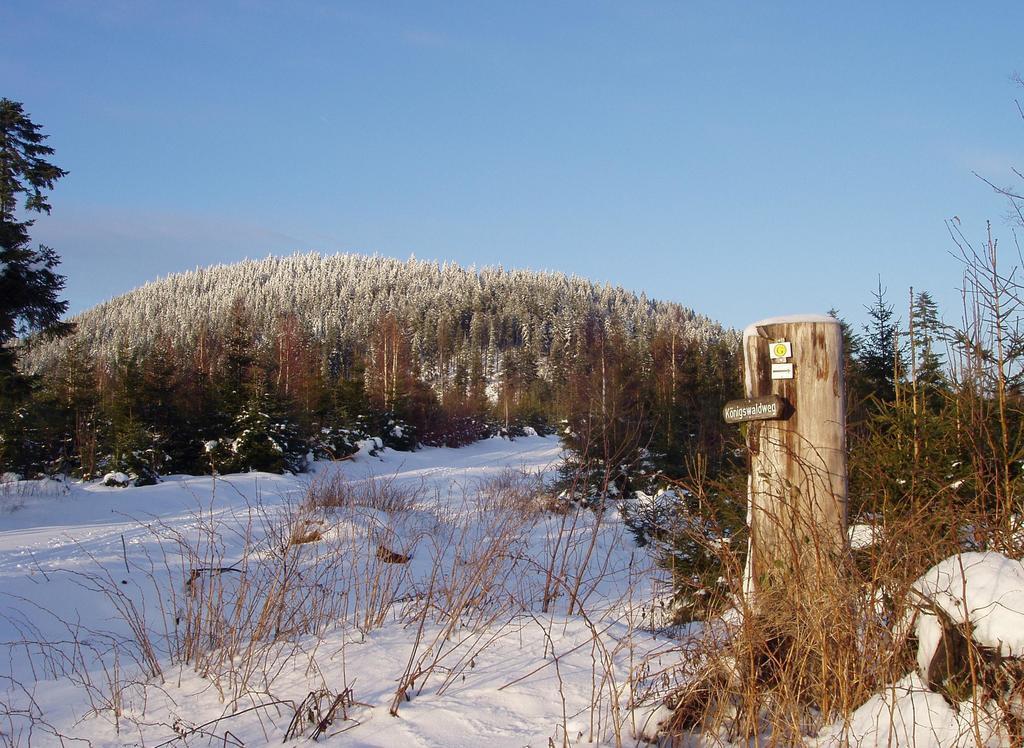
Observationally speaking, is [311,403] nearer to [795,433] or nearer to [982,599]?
[795,433]

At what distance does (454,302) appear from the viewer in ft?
373

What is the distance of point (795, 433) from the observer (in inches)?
114

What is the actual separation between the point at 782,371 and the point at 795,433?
0.26 m

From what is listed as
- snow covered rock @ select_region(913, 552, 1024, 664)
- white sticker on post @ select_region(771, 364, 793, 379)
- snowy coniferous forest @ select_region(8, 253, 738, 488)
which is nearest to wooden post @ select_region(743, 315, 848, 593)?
white sticker on post @ select_region(771, 364, 793, 379)

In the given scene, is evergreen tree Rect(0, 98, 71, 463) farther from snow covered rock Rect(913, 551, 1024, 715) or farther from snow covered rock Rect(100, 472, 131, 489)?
snow covered rock Rect(913, 551, 1024, 715)

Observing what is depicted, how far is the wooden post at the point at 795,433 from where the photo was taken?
281 cm

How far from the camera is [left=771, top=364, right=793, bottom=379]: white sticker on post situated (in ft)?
9.61

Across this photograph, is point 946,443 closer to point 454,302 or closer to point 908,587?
point 908,587

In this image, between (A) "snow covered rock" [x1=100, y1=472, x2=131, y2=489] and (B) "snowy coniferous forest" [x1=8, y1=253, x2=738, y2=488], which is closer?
(B) "snowy coniferous forest" [x1=8, y1=253, x2=738, y2=488]

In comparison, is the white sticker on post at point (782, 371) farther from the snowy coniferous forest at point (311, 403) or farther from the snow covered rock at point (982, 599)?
the snowy coniferous forest at point (311, 403)

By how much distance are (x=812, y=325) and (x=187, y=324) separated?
120 metres

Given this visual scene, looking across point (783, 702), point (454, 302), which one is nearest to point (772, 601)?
point (783, 702)

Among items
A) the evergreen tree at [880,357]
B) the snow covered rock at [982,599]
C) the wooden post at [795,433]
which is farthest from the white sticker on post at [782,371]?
the evergreen tree at [880,357]

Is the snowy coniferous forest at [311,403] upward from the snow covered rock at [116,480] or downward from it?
upward
